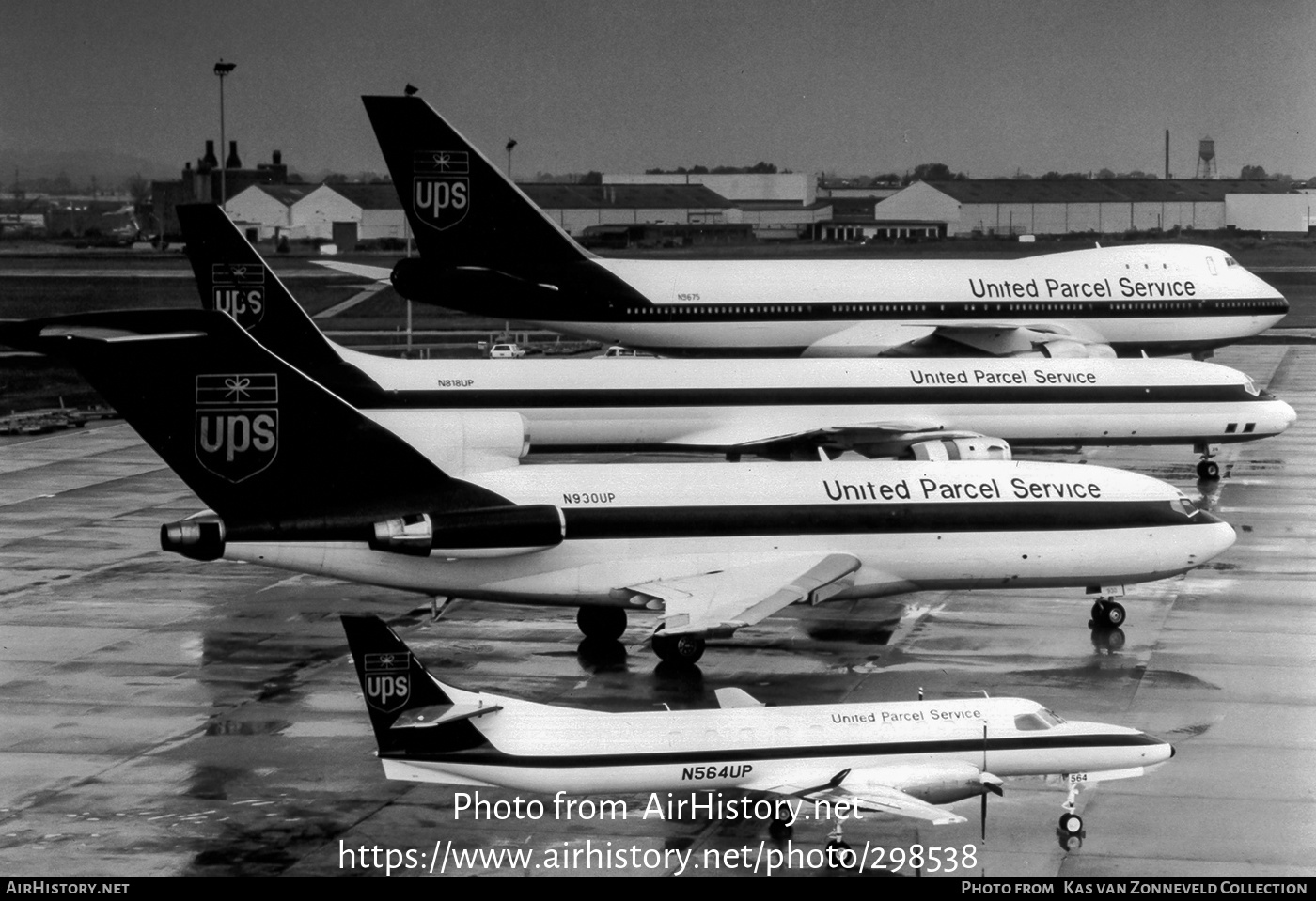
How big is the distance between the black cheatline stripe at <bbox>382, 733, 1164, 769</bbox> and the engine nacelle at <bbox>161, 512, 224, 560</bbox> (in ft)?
27.9

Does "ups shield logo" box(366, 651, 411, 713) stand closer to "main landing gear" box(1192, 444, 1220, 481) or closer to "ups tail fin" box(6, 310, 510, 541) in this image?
"ups tail fin" box(6, 310, 510, 541)

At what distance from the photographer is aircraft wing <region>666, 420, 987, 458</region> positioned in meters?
50.2

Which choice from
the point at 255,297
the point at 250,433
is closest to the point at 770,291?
the point at 255,297

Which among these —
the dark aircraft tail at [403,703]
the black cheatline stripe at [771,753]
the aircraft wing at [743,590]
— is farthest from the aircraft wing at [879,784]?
the aircraft wing at [743,590]

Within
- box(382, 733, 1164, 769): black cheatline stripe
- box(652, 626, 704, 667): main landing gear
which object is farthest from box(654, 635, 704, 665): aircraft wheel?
box(382, 733, 1164, 769): black cheatline stripe

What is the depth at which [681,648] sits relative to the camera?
3391 cm

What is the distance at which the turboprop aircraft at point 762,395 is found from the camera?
4978 centimetres

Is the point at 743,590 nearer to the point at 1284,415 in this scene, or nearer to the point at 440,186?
the point at 440,186

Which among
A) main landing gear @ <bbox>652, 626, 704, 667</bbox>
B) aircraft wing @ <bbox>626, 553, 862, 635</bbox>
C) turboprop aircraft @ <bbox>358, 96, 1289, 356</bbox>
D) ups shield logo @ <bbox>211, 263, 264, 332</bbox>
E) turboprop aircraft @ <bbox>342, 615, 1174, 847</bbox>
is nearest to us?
turboprop aircraft @ <bbox>342, 615, 1174, 847</bbox>

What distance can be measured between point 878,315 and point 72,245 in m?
142

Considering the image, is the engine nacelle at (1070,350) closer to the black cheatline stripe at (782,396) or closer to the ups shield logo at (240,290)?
the black cheatline stripe at (782,396)

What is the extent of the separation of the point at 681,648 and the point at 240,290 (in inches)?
845

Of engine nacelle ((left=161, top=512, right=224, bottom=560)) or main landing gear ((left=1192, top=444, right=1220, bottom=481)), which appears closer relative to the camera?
engine nacelle ((left=161, top=512, right=224, bottom=560))

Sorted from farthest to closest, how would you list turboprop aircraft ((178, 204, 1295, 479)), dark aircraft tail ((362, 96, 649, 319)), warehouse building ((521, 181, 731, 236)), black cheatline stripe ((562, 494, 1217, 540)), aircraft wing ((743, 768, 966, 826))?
warehouse building ((521, 181, 731, 236)) < dark aircraft tail ((362, 96, 649, 319)) < turboprop aircraft ((178, 204, 1295, 479)) < black cheatline stripe ((562, 494, 1217, 540)) < aircraft wing ((743, 768, 966, 826))
